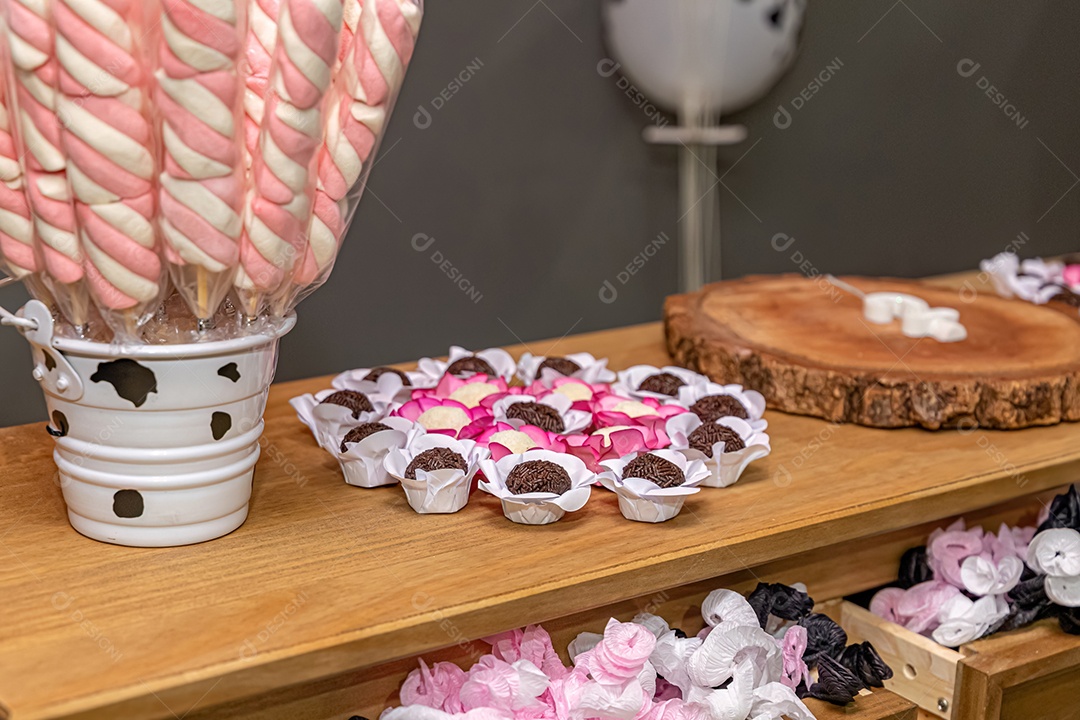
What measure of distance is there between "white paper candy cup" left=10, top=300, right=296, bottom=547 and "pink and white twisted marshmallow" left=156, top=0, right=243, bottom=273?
0.10m

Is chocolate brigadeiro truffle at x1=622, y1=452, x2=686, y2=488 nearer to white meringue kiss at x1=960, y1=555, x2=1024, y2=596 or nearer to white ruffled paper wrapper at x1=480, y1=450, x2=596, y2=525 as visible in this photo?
white ruffled paper wrapper at x1=480, y1=450, x2=596, y2=525

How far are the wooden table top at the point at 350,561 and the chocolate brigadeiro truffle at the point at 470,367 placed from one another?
0.22 m

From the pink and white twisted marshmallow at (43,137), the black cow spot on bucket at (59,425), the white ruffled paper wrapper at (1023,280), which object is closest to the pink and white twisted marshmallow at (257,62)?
the pink and white twisted marshmallow at (43,137)

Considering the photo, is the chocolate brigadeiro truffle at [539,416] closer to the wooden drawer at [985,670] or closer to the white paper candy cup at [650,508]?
the white paper candy cup at [650,508]

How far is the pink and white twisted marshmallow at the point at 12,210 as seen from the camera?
0.95 metres

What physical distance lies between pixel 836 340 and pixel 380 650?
910mm

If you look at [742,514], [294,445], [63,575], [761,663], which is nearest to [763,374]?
[742,514]

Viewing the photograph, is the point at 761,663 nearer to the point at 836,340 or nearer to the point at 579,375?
the point at 579,375

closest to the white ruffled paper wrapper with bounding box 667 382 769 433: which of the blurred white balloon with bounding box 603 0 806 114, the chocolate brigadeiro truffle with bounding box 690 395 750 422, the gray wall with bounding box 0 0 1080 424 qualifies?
the chocolate brigadeiro truffle with bounding box 690 395 750 422

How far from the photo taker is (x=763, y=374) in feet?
4.90

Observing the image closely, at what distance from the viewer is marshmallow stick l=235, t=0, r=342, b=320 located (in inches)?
36.5

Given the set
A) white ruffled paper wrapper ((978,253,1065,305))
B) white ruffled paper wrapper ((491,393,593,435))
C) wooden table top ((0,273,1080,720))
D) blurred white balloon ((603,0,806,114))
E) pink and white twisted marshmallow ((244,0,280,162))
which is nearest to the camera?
wooden table top ((0,273,1080,720))

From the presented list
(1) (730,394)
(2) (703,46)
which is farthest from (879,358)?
(2) (703,46)

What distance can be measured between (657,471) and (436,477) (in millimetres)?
223
